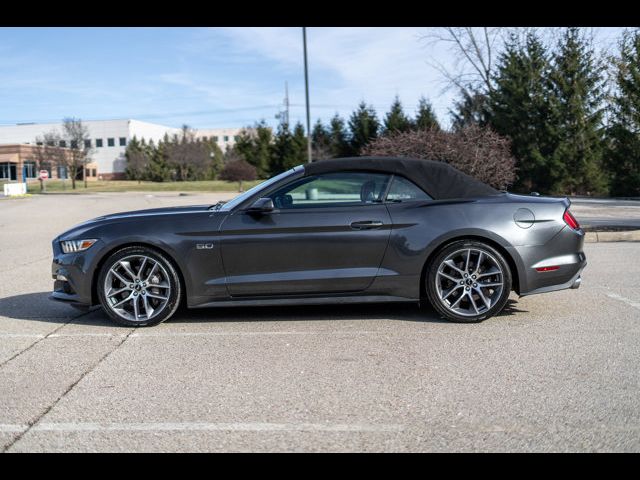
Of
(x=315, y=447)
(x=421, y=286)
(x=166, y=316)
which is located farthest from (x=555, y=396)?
(x=166, y=316)

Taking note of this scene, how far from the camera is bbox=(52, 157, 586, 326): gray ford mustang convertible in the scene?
559 cm

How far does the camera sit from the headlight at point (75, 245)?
570 cm

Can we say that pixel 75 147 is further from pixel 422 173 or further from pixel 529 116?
pixel 422 173

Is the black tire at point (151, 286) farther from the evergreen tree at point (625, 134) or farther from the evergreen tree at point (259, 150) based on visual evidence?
the evergreen tree at point (259, 150)

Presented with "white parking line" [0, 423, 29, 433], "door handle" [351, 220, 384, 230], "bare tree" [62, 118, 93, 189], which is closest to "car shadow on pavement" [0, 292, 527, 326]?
"door handle" [351, 220, 384, 230]

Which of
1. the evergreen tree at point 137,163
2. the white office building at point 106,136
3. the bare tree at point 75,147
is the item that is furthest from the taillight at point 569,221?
the white office building at point 106,136

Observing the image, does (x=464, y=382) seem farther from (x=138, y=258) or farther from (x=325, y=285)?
(x=138, y=258)

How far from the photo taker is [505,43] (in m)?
35.2

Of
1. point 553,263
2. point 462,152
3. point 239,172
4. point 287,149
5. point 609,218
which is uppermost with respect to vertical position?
point 287,149

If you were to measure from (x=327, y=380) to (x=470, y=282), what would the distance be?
6.71 ft

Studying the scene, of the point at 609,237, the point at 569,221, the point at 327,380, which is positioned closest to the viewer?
the point at 327,380

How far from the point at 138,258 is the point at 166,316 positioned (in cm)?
59

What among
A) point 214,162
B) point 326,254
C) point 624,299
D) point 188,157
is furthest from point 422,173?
point 214,162

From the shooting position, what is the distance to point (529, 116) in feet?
108
